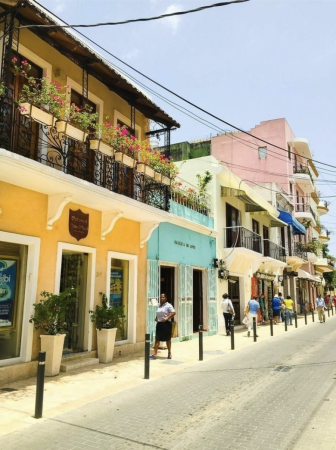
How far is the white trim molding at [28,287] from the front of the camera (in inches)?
305

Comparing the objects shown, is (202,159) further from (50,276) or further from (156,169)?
(50,276)

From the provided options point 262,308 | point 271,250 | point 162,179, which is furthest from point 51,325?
point 271,250

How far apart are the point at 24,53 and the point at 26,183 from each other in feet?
10.0

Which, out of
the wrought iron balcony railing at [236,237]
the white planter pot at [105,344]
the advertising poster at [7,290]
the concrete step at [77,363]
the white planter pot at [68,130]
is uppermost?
the white planter pot at [68,130]

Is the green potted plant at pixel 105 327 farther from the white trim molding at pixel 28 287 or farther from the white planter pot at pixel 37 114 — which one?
the white planter pot at pixel 37 114

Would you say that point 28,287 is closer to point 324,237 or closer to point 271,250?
point 271,250

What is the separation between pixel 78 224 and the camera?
943 cm

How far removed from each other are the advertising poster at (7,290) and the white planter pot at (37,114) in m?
3.01

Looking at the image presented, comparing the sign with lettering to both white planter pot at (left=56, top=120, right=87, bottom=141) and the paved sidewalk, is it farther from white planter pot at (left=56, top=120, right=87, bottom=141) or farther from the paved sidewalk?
the paved sidewalk

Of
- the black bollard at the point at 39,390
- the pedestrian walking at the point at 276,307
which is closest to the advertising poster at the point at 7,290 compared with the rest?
the black bollard at the point at 39,390

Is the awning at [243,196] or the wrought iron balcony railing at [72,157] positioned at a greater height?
the awning at [243,196]

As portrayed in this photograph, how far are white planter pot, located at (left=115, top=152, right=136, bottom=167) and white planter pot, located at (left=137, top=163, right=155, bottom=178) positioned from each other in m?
0.29

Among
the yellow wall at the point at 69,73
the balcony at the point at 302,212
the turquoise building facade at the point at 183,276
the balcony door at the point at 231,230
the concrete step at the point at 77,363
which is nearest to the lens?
the concrete step at the point at 77,363

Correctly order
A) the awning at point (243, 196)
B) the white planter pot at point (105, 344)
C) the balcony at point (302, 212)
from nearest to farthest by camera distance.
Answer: the white planter pot at point (105, 344) < the awning at point (243, 196) < the balcony at point (302, 212)
